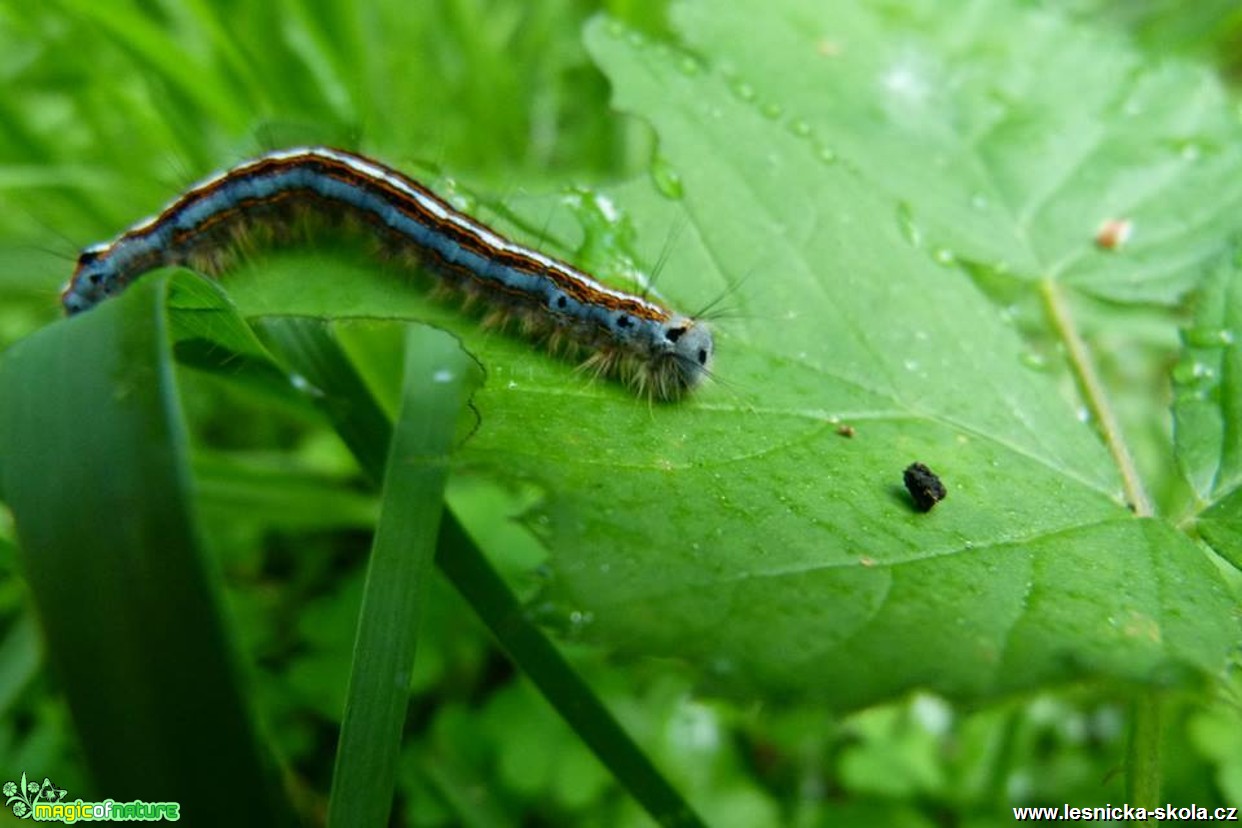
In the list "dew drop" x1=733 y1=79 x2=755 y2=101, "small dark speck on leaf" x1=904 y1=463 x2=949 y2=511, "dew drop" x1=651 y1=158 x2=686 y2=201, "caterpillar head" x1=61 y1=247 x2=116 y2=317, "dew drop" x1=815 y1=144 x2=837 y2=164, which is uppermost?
"dew drop" x1=733 y1=79 x2=755 y2=101

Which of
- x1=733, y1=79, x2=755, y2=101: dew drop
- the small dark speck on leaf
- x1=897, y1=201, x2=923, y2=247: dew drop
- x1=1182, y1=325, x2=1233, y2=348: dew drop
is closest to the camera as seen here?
the small dark speck on leaf

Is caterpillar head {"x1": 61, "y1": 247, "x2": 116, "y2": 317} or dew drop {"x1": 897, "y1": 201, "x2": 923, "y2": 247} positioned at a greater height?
dew drop {"x1": 897, "y1": 201, "x2": 923, "y2": 247}

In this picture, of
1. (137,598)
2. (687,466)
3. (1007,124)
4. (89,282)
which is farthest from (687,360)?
(89,282)

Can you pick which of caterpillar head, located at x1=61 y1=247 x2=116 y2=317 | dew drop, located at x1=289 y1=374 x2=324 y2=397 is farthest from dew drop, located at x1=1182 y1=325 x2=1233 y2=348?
caterpillar head, located at x1=61 y1=247 x2=116 y2=317

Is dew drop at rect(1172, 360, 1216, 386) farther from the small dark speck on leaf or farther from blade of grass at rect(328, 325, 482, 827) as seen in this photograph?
blade of grass at rect(328, 325, 482, 827)

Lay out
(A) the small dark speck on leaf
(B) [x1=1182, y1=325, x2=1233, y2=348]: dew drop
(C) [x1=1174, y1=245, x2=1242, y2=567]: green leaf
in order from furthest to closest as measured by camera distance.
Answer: (B) [x1=1182, y1=325, x2=1233, y2=348]: dew drop
(C) [x1=1174, y1=245, x2=1242, y2=567]: green leaf
(A) the small dark speck on leaf

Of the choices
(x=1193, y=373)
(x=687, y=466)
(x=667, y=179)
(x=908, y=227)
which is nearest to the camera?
(x=687, y=466)

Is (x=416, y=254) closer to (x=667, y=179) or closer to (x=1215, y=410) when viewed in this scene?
(x=667, y=179)

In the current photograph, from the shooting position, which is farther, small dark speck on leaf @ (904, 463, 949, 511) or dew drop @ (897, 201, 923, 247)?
dew drop @ (897, 201, 923, 247)
